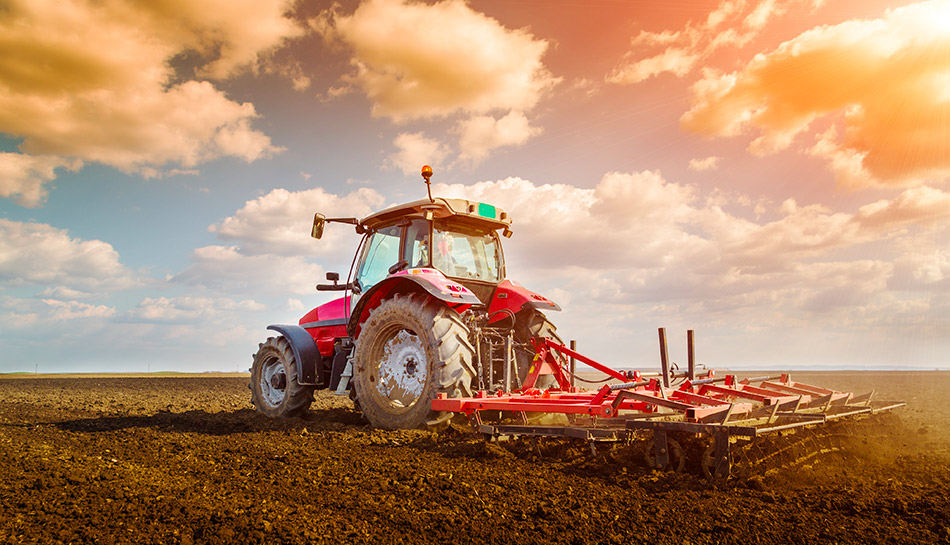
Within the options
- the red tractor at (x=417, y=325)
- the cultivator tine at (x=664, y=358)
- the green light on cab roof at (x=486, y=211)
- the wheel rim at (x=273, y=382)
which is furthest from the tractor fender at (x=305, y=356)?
the cultivator tine at (x=664, y=358)

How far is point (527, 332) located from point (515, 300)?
434 millimetres

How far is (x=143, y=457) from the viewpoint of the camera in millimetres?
4875

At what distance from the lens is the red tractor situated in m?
5.53

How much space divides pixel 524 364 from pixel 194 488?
147 inches

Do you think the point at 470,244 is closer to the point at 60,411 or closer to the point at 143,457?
the point at 143,457

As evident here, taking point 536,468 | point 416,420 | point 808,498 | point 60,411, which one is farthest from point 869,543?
point 60,411

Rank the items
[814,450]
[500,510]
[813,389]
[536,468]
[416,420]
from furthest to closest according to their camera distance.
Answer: [813,389] → [416,420] → [814,450] → [536,468] → [500,510]

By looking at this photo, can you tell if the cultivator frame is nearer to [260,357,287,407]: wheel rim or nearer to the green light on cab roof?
the green light on cab roof

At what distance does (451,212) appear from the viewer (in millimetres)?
6270

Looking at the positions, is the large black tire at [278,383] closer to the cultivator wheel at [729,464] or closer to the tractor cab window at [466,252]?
the tractor cab window at [466,252]

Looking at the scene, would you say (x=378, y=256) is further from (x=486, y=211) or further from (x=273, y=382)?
(x=273, y=382)

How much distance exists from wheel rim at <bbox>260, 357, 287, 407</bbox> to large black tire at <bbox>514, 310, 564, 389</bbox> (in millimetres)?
3206

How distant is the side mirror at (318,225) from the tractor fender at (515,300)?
7.34ft

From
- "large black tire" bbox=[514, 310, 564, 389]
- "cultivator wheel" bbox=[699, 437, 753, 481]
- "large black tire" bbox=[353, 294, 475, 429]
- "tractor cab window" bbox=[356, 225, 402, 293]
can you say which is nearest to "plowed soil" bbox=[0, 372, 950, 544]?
"cultivator wheel" bbox=[699, 437, 753, 481]
